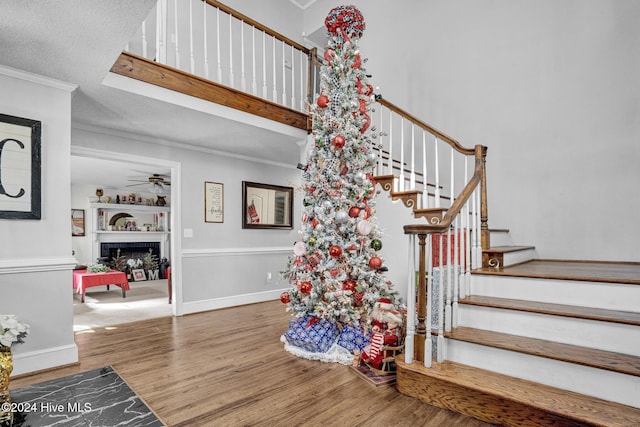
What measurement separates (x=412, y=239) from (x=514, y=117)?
294 centimetres

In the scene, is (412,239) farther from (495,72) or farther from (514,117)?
(495,72)

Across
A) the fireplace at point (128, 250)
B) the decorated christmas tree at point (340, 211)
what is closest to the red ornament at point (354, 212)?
the decorated christmas tree at point (340, 211)

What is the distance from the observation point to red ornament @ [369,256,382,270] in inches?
121

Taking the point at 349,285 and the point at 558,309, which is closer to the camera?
the point at 558,309

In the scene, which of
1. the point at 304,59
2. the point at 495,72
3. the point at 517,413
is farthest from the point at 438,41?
the point at 517,413

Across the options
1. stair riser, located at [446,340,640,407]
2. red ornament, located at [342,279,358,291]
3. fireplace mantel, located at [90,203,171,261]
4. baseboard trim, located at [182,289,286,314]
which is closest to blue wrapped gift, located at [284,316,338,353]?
red ornament, located at [342,279,358,291]

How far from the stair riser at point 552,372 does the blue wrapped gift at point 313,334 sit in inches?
41.6

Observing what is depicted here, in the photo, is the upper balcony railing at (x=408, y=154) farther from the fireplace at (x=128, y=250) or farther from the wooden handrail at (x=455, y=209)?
the fireplace at (x=128, y=250)

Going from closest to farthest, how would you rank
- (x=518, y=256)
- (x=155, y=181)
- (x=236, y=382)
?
(x=236, y=382) < (x=518, y=256) < (x=155, y=181)

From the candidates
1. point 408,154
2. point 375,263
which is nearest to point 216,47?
point 408,154

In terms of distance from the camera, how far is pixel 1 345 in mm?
2182

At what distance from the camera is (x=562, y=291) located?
2354 millimetres

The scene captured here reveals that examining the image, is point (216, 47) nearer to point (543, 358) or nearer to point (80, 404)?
point (80, 404)

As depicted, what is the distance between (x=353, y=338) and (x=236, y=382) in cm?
103
